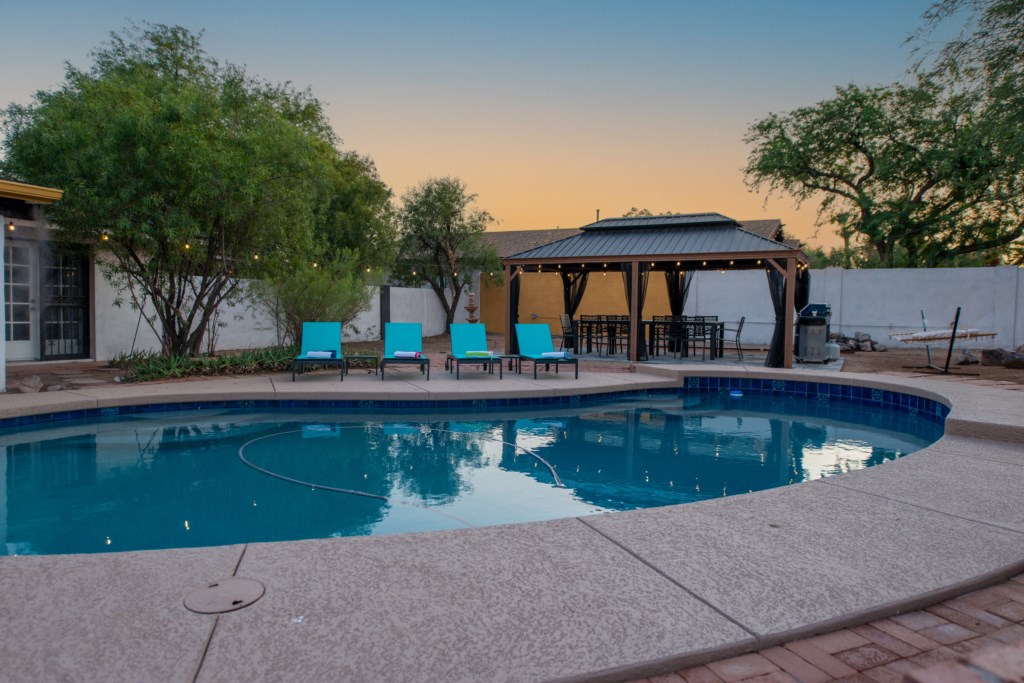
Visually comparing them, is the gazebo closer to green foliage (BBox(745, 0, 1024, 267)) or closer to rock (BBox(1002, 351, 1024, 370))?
rock (BBox(1002, 351, 1024, 370))

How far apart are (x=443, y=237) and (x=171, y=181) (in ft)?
37.4

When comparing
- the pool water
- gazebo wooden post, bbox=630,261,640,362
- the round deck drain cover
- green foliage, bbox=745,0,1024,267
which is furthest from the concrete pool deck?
green foliage, bbox=745,0,1024,267

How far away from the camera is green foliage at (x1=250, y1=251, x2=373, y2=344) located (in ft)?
36.6

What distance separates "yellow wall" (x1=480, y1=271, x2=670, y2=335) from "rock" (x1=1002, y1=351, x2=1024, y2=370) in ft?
32.2

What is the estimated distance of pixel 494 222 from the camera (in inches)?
779

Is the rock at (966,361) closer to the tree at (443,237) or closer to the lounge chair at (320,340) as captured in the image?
the lounge chair at (320,340)

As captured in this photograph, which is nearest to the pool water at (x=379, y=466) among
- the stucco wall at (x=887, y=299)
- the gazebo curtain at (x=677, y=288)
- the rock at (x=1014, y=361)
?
the rock at (x=1014, y=361)

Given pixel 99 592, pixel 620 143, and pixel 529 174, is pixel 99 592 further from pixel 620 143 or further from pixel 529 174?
pixel 529 174

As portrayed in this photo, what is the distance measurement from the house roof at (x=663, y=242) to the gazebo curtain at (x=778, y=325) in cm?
58

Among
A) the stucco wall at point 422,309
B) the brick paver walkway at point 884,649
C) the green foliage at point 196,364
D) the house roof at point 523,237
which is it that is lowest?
the brick paver walkway at point 884,649

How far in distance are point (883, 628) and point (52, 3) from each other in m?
17.4

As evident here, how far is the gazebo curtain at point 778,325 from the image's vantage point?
11.2 metres

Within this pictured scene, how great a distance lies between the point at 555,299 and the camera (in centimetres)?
2172

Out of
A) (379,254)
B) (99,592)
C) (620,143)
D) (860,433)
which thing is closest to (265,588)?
(99,592)
